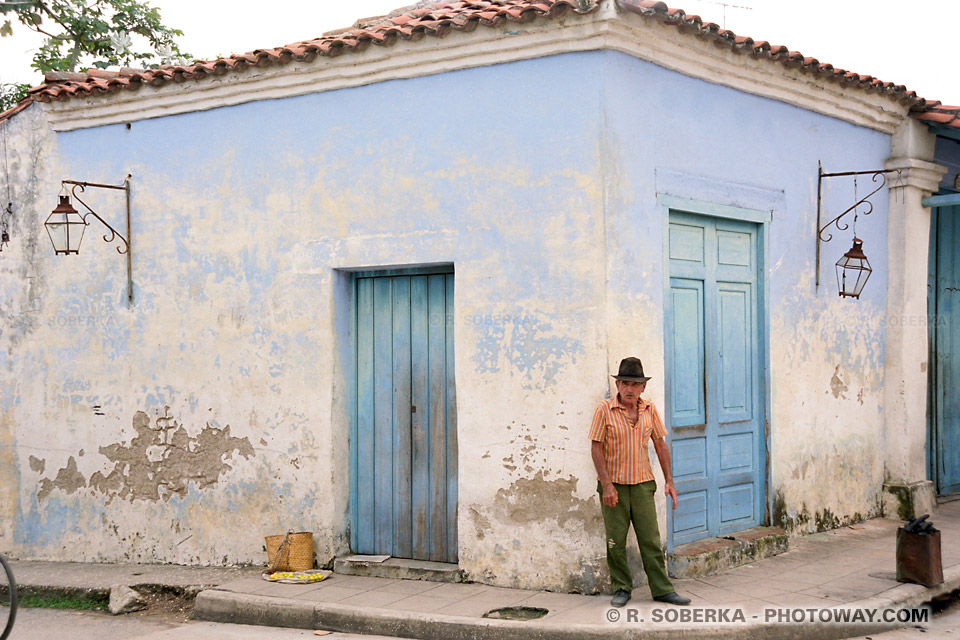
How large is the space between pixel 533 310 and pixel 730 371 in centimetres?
203

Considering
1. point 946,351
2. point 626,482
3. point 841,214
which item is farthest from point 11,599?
point 946,351

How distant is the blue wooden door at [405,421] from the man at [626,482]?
62.9 inches

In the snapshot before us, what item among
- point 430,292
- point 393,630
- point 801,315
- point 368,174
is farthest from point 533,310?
point 801,315

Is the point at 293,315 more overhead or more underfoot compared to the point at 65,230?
more underfoot

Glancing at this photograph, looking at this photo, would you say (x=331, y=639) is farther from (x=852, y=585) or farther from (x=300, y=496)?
(x=852, y=585)

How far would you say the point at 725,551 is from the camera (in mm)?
7500

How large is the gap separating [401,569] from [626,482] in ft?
7.00

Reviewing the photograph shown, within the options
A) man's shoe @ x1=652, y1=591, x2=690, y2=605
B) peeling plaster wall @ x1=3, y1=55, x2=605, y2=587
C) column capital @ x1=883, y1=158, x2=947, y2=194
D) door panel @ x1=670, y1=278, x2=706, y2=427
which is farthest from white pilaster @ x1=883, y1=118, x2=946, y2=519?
peeling plaster wall @ x1=3, y1=55, x2=605, y2=587

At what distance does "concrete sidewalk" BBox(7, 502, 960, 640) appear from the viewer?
6.14m

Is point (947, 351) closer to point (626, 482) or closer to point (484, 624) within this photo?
point (626, 482)

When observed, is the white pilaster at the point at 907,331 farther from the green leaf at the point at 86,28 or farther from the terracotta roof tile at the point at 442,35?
the green leaf at the point at 86,28

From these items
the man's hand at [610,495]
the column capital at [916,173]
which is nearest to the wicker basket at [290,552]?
the man's hand at [610,495]

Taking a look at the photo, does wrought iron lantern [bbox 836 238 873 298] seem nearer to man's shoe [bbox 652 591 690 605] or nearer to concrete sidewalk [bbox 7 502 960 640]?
concrete sidewalk [bbox 7 502 960 640]

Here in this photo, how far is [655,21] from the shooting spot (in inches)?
277
